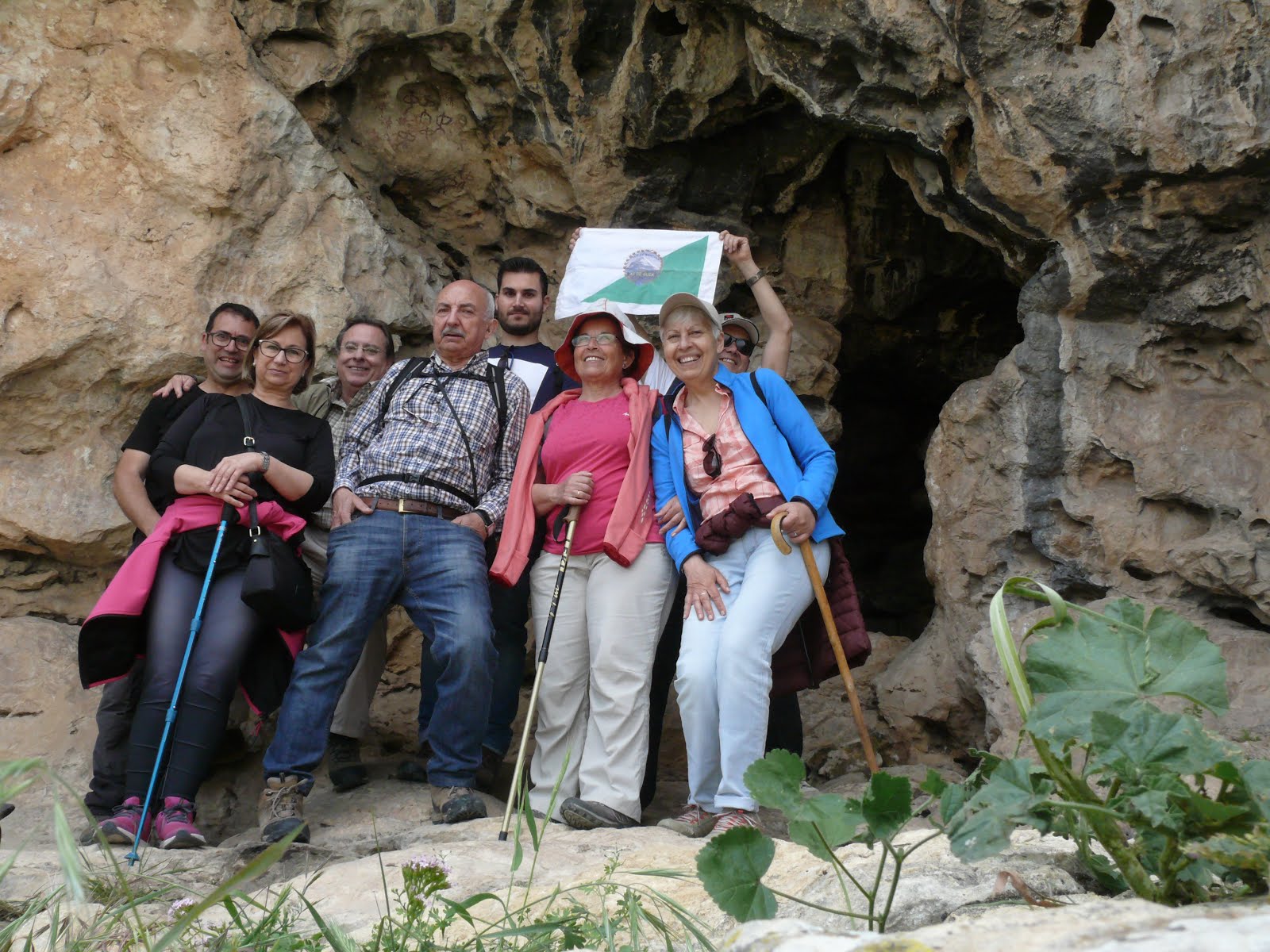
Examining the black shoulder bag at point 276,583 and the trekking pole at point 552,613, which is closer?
the black shoulder bag at point 276,583

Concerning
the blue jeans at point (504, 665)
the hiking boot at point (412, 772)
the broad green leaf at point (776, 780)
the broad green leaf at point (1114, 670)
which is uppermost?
the broad green leaf at point (1114, 670)

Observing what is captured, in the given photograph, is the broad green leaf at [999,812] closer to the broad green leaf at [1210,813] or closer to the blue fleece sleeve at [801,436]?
the broad green leaf at [1210,813]

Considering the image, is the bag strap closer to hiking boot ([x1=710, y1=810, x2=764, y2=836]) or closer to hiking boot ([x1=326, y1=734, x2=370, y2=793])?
hiking boot ([x1=326, y1=734, x2=370, y2=793])

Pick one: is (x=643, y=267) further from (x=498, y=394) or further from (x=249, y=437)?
(x=249, y=437)

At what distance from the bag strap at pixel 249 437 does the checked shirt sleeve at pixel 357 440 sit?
14.2 inches

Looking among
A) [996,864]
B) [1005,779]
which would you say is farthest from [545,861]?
[1005,779]

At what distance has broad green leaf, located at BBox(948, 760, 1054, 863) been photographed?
5.46ft

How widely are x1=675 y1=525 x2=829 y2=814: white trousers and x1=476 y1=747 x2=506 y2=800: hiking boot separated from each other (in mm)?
1022

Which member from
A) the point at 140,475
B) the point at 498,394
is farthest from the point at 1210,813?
the point at 140,475

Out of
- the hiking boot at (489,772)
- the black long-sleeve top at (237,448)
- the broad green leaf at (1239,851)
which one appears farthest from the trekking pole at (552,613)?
the broad green leaf at (1239,851)

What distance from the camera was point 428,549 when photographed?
438 cm

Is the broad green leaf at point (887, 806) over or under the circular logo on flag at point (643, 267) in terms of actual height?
under

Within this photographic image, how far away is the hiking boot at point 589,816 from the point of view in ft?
13.2

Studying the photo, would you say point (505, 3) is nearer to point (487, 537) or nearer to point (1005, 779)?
point (487, 537)
